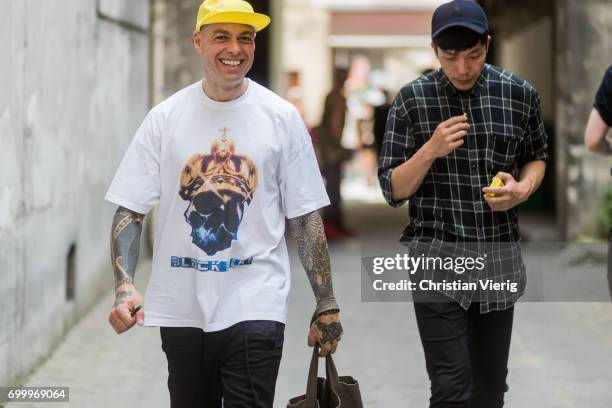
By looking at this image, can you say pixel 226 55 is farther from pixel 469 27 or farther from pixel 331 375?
pixel 331 375

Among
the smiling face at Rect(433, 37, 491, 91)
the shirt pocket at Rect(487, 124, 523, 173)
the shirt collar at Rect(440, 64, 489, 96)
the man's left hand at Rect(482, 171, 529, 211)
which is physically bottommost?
the man's left hand at Rect(482, 171, 529, 211)

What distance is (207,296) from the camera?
3.83 metres

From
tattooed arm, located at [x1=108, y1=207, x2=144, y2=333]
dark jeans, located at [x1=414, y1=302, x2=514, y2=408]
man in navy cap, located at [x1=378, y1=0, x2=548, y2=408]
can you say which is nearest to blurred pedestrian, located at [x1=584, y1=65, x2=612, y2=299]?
man in navy cap, located at [x1=378, y1=0, x2=548, y2=408]

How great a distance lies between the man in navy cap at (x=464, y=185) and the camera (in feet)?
13.6

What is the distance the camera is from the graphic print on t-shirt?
12.8 feet

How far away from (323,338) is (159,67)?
26.8 feet

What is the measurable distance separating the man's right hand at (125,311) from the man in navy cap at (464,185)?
105cm

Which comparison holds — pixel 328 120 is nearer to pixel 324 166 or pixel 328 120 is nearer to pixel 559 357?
pixel 324 166

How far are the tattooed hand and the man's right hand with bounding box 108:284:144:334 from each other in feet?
1.95

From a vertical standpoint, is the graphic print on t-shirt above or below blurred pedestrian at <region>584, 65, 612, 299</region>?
below

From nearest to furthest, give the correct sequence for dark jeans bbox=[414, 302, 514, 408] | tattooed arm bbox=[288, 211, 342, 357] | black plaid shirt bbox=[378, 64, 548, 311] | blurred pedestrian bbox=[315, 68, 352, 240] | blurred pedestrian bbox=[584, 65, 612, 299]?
tattooed arm bbox=[288, 211, 342, 357] < dark jeans bbox=[414, 302, 514, 408] < black plaid shirt bbox=[378, 64, 548, 311] < blurred pedestrian bbox=[584, 65, 612, 299] < blurred pedestrian bbox=[315, 68, 352, 240]

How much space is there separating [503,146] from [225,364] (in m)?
1.29

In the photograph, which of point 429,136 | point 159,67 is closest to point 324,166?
point 159,67

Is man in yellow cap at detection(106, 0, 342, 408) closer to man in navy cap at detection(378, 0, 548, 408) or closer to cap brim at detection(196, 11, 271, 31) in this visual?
cap brim at detection(196, 11, 271, 31)
